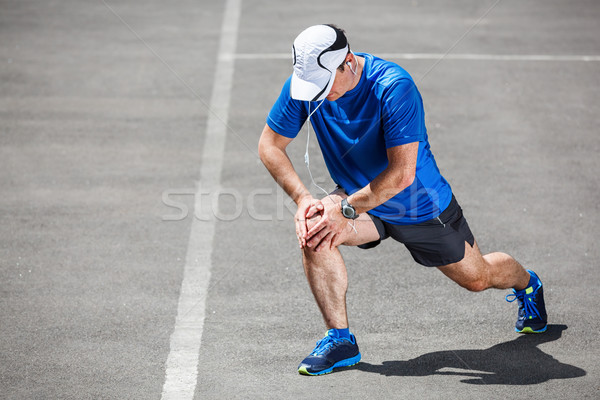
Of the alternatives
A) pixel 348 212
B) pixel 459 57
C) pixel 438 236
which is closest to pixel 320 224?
pixel 348 212

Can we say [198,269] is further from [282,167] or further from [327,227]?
[327,227]

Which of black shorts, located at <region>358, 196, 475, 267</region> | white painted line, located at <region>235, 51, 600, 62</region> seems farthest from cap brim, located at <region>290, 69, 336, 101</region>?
white painted line, located at <region>235, 51, 600, 62</region>

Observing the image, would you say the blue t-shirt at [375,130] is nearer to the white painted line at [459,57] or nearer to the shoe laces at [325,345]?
the shoe laces at [325,345]

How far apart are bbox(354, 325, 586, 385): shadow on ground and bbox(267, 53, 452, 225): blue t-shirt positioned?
89 centimetres

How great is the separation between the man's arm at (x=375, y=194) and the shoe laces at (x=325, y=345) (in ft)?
1.93

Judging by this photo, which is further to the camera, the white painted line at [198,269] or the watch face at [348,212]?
the white painted line at [198,269]

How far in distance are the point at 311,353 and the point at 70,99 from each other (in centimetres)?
544

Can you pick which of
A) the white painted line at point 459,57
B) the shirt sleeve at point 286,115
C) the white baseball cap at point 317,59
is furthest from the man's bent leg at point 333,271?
the white painted line at point 459,57

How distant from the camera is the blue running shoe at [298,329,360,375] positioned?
460 centimetres

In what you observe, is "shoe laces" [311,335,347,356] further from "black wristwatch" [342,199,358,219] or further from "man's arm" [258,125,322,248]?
"black wristwatch" [342,199,358,219]

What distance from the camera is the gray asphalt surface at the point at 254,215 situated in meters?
4.70

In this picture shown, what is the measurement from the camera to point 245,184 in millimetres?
7129

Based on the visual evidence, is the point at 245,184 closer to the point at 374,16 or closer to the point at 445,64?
the point at 445,64

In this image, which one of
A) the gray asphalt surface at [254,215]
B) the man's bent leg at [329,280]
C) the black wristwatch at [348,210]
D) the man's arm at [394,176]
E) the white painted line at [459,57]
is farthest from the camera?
the white painted line at [459,57]
